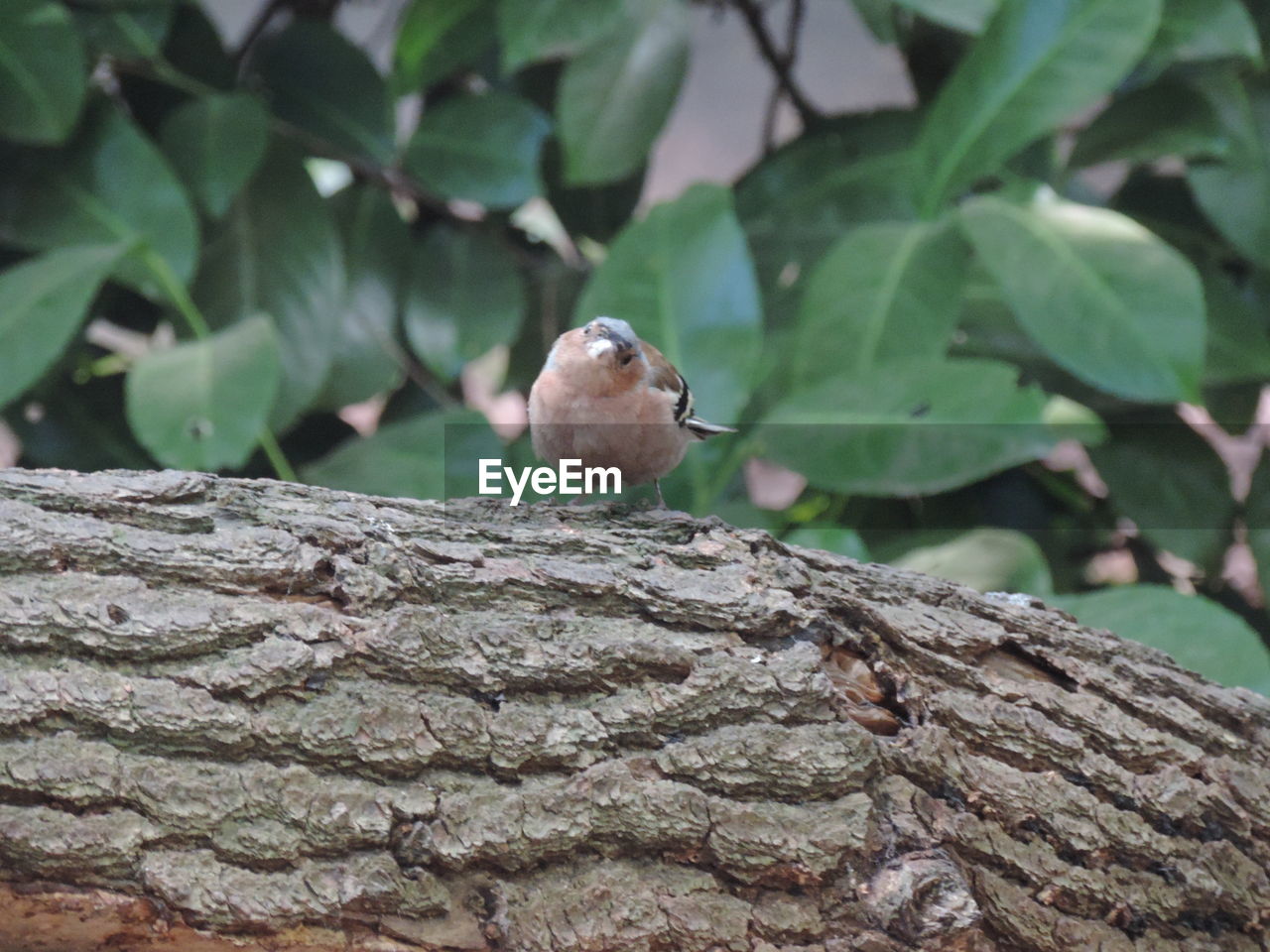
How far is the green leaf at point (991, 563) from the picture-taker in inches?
114

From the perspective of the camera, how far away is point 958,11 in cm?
322

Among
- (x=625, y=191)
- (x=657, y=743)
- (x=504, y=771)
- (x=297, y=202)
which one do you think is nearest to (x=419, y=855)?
(x=504, y=771)

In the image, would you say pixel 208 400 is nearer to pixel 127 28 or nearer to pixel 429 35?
pixel 127 28

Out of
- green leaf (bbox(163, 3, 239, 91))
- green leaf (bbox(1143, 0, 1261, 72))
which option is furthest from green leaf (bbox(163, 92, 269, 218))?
green leaf (bbox(1143, 0, 1261, 72))

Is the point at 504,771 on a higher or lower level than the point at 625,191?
lower

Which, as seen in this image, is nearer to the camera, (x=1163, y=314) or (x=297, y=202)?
(x=1163, y=314)

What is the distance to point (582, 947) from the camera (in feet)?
4.29

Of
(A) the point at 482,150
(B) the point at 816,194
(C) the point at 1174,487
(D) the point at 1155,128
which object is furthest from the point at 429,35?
(C) the point at 1174,487

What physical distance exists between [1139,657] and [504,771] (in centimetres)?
103

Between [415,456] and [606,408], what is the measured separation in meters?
1.22

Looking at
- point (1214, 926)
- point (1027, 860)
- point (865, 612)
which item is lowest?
point (1214, 926)

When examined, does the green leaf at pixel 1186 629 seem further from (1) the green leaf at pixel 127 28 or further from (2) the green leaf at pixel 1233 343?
(1) the green leaf at pixel 127 28

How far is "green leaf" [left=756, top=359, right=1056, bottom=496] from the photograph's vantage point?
2824 mm

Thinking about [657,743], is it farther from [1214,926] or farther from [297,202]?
[297,202]
